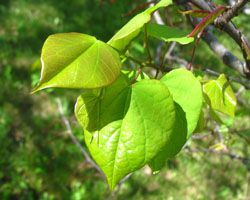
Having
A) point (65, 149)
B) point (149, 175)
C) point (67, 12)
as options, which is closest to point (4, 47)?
point (67, 12)

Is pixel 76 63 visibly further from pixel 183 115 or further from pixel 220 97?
pixel 220 97

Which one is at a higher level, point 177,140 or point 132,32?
point 132,32

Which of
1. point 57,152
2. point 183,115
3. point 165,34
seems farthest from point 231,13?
point 57,152

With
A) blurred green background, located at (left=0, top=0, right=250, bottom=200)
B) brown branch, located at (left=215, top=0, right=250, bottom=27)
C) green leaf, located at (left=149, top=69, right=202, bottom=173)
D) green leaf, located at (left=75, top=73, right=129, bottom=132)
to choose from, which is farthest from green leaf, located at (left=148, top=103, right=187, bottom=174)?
blurred green background, located at (left=0, top=0, right=250, bottom=200)

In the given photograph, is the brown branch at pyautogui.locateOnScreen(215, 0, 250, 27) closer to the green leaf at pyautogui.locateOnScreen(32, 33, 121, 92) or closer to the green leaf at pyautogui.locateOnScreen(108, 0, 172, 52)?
the green leaf at pyautogui.locateOnScreen(108, 0, 172, 52)

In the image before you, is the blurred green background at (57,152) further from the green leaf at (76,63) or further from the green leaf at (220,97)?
the green leaf at (76,63)

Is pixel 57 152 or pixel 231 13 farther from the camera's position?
pixel 57 152
